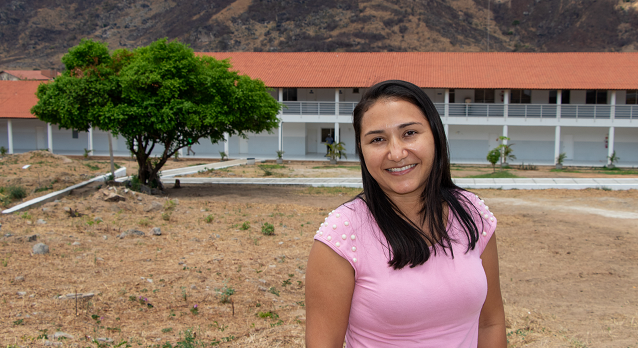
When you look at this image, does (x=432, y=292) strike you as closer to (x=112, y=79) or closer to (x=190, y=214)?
(x=190, y=214)

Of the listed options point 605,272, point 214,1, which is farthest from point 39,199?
point 214,1

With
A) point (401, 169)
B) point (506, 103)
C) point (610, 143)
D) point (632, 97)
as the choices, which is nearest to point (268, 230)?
point (401, 169)

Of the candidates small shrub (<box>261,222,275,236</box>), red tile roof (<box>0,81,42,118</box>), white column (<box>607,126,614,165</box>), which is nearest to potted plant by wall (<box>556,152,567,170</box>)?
white column (<box>607,126,614,165</box>)

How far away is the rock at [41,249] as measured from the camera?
6824 millimetres

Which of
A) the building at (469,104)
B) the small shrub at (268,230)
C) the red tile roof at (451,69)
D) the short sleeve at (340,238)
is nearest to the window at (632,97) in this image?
the building at (469,104)

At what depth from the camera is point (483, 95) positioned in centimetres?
2908

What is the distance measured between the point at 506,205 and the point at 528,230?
3.29m

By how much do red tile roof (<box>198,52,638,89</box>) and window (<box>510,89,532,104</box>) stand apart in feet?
3.58

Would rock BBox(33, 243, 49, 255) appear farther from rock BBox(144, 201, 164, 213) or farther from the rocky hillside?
the rocky hillside

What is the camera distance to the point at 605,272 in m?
7.24

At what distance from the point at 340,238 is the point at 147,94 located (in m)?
13.2

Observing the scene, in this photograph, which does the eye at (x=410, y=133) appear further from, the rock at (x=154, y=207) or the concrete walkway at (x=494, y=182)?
the concrete walkway at (x=494, y=182)

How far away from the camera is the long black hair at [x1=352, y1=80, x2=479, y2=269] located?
162 cm

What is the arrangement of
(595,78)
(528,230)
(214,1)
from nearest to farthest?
(528,230), (595,78), (214,1)
